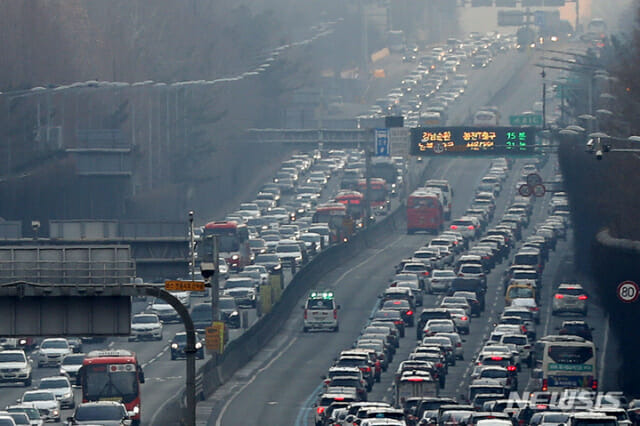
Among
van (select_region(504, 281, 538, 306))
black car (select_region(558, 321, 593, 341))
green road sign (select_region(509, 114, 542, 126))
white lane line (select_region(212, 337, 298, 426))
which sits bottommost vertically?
white lane line (select_region(212, 337, 298, 426))

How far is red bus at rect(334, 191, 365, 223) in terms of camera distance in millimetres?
152750

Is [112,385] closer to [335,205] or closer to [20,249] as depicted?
[20,249]

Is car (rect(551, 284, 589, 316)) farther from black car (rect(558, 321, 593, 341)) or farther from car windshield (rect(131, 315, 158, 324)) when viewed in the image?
car windshield (rect(131, 315, 158, 324))

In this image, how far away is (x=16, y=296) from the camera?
4600 centimetres

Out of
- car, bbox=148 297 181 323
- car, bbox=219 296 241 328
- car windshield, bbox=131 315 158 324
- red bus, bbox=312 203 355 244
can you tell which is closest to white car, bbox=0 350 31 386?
car windshield, bbox=131 315 158 324

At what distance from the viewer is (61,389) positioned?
78.5 meters

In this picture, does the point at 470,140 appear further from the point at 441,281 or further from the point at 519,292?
the point at 519,292

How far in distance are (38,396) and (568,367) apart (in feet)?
65.0

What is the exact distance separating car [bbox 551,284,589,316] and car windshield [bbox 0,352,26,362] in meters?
31.9

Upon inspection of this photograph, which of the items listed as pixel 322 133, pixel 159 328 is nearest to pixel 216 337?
pixel 159 328

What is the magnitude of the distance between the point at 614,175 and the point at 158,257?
29510 mm

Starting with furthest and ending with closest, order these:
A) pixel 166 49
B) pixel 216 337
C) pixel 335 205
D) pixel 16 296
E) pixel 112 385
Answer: pixel 166 49, pixel 335 205, pixel 216 337, pixel 112 385, pixel 16 296

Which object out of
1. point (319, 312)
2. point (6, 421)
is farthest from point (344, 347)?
point (6, 421)

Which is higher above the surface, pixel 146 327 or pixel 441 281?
pixel 441 281
